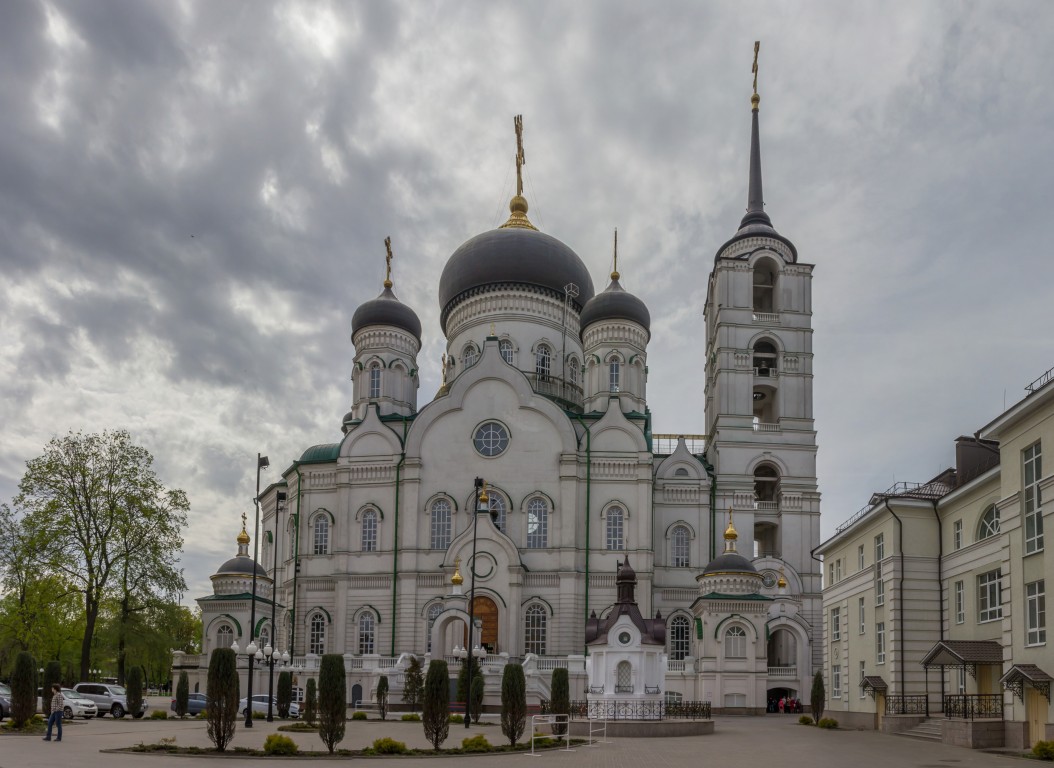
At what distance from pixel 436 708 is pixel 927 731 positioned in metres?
14.1

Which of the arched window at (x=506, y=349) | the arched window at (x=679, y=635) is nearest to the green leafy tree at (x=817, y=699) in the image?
the arched window at (x=679, y=635)

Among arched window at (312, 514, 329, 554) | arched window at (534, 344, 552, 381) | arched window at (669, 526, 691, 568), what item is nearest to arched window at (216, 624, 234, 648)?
arched window at (312, 514, 329, 554)

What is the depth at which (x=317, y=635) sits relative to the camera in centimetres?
5066

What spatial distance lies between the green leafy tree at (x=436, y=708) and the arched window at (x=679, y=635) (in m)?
27.4

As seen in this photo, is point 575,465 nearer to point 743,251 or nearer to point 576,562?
point 576,562

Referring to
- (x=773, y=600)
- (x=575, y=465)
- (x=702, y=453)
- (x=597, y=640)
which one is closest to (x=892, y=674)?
(x=597, y=640)

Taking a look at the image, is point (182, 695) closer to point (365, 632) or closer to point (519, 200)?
point (365, 632)

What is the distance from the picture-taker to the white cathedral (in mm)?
46094

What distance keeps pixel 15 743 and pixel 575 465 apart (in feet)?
96.6

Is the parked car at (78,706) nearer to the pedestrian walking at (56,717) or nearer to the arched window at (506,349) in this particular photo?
the pedestrian walking at (56,717)

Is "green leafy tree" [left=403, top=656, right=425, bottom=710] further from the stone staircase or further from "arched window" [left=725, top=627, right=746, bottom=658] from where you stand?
the stone staircase

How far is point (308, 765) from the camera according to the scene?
1997 cm

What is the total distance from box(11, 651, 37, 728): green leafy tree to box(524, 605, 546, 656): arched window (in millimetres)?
23896

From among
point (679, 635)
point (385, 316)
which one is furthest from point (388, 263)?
point (679, 635)
